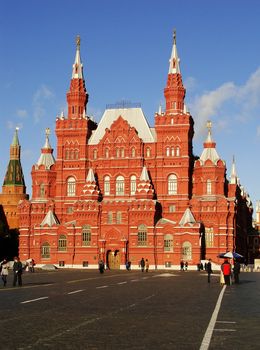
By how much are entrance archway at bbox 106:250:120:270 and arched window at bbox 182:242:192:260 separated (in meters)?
10.7

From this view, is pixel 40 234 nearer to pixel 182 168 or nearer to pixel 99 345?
pixel 182 168

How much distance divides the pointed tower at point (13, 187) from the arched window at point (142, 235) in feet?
252

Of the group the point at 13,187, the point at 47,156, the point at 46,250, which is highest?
the point at 47,156

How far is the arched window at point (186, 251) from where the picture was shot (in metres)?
93.9

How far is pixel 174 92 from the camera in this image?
3989 inches

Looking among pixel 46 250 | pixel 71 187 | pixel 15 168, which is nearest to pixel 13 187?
pixel 15 168

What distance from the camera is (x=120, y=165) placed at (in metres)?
101

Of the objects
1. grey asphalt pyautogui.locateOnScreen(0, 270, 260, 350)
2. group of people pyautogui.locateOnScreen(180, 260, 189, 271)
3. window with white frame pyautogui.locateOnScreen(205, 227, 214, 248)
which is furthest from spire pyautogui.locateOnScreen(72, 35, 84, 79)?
grey asphalt pyautogui.locateOnScreen(0, 270, 260, 350)

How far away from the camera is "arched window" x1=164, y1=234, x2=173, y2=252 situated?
94938mm

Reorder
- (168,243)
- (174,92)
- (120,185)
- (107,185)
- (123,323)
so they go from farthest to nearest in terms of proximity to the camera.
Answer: (107,185), (174,92), (120,185), (168,243), (123,323)

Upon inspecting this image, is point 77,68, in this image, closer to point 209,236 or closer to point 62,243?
point 62,243

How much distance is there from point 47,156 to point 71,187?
820cm

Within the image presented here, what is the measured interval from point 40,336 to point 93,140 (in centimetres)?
8943

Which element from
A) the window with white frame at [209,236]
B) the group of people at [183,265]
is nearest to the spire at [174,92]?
the window with white frame at [209,236]
